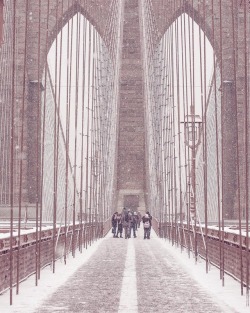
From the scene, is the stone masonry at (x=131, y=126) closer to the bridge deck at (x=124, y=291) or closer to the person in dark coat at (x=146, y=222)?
the person in dark coat at (x=146, y=222)

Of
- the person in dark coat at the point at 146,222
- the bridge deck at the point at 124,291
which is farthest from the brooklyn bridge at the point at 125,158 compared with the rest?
the person in dark coat at the point at 146,222

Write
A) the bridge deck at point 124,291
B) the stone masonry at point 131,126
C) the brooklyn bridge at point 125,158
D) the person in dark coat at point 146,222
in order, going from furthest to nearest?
the stone masonry at point 131,126, the person in dark coat at point 146,222, the brooklyn bridge at point 125,158, the bridge deck at point 124,291

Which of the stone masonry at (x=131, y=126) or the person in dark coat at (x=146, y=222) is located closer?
the person in dark coat at (x=146, y=222)

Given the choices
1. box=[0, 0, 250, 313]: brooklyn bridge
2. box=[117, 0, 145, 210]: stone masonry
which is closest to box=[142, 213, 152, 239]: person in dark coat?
box=[0, 0, 250, 313]: brooklyn bridge

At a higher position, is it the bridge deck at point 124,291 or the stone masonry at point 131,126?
the stone masonry at point 131,126

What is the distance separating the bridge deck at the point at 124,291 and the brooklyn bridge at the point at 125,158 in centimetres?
2

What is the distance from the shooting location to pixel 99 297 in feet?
21.4

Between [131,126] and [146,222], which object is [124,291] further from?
[131,126]

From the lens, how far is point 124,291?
7.03 metres

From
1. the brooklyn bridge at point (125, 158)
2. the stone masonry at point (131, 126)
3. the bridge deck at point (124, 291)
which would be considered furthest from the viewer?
the stone masonry at point (131, 126)

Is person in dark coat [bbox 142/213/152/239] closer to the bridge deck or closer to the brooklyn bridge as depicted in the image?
the brooklyn bridge

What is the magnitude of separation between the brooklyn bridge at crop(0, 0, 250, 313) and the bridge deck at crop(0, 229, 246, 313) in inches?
0.8

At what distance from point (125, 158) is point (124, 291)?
111 feet

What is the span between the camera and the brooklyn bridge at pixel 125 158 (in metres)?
7.18
